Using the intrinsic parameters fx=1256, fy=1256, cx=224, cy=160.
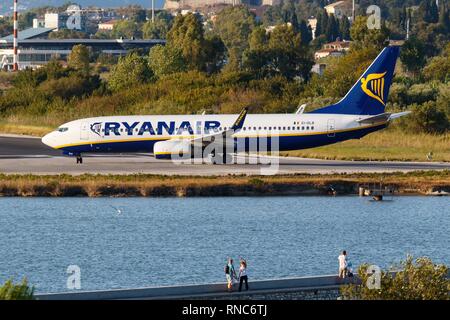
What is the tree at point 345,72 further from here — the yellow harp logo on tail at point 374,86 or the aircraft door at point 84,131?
the aircraft door at point 84,131

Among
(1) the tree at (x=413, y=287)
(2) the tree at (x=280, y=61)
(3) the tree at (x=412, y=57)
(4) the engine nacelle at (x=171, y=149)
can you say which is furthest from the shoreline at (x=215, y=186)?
(3) the tree at (x=412, y=57)

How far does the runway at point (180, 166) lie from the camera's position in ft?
288

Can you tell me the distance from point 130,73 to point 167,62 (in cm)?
729

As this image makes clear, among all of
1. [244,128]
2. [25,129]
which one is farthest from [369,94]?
[25,129]

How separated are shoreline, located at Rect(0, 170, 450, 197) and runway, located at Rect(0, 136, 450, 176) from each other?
16.1 ft

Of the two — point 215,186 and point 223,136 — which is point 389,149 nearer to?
point 223,136

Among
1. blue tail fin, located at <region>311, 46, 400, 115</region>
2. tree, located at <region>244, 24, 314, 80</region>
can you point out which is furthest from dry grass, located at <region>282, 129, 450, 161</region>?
tree, located at <region>244, 24, 314, 80</region>

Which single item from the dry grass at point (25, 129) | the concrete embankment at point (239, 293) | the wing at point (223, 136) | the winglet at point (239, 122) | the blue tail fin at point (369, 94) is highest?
the blue tail fin at point (369, 94)

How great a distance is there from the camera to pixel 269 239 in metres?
65.6

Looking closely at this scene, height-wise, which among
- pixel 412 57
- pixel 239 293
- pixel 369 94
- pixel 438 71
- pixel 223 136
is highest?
pixel 369 94

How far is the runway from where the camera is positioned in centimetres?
8781

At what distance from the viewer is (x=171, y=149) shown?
87.6 m

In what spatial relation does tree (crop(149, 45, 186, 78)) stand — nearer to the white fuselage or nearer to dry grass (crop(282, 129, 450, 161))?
dry grass (crop(282, 129, 450, 161))

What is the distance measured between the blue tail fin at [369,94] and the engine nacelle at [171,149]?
10139mm
